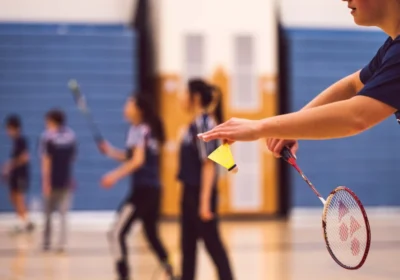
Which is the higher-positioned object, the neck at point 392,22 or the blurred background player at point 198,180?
the neck at point 392,22

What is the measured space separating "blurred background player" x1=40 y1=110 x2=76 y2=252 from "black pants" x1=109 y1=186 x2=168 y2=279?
3.28m

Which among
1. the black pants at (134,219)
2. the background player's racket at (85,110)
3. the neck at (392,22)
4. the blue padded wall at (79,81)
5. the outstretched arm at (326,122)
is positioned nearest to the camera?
the outstretched arm at (326,122)

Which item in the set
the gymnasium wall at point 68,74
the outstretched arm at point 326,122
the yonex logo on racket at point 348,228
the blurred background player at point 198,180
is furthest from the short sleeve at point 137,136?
the gymnasium wall at point 68,74

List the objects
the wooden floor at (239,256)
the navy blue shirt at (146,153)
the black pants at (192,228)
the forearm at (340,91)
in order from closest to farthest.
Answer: the forearm at (340,91), the black pants at (192,228), the navy blue shirt at (146,153), the wooden floor at (239,256)

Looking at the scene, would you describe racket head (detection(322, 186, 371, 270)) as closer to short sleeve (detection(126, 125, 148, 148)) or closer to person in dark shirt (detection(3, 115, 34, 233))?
short sleeve (detection(126, 125, 148, 148))

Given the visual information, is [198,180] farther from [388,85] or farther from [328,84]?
[328,84]

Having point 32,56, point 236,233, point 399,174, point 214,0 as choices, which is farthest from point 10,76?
point 399,174

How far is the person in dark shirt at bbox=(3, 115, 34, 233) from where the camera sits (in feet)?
43.8

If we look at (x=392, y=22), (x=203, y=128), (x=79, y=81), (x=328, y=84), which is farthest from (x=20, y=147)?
(x=392, y=22)

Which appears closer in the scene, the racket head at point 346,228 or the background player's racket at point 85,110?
the racket head at point 346,228

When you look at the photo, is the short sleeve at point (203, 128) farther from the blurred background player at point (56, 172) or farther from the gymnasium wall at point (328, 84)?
the gymnasium wall at point (328, 84)

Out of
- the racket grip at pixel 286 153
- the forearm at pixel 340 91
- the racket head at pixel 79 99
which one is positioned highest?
the forearm at pixel 340 91

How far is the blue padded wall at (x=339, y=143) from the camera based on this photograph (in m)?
15.5

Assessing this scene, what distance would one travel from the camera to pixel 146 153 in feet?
24.7
